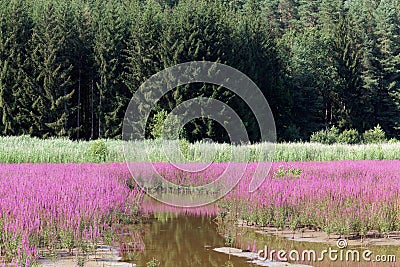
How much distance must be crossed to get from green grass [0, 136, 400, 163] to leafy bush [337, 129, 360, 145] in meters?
16.0

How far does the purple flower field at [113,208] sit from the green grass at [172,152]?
25.1ft

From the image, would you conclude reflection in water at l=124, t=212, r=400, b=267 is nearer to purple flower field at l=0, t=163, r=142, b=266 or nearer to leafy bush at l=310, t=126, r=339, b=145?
purple flower field at l=0, t=163, r=142, b=266

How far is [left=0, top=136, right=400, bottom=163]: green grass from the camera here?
2128 centimetres

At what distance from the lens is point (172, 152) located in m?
23.9

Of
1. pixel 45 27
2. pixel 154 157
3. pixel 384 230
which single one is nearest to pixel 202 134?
pixel 45 27

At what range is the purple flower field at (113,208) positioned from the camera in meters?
8.10

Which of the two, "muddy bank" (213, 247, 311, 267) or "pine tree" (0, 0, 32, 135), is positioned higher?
"pine tree" (0, 0, 32, 135)

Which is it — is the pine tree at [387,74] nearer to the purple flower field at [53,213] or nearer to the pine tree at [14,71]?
the pine tree at [14,71]

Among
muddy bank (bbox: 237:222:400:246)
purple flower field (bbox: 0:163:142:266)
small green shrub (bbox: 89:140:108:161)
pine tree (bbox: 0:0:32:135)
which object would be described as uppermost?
pine tree (bbox: 0:0:32:135)

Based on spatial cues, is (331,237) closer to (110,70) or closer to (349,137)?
(110,70)

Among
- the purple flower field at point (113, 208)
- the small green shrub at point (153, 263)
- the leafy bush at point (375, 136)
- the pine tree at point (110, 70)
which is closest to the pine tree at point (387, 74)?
the leafy bush at point (375, 136)

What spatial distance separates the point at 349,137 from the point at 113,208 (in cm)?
3591

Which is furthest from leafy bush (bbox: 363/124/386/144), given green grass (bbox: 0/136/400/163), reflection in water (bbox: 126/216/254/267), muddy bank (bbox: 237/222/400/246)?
muddy bank (bbox: 237/222/400/246)

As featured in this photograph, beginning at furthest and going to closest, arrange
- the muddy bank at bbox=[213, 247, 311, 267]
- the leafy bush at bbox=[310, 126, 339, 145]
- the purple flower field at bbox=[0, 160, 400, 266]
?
the leafy bush at bbox=[310, 126, 339, 145], the purple flower field at bbox=[0, 160, 400, 266], the muddy bank at bbox=[213, 247, 311, 267]
